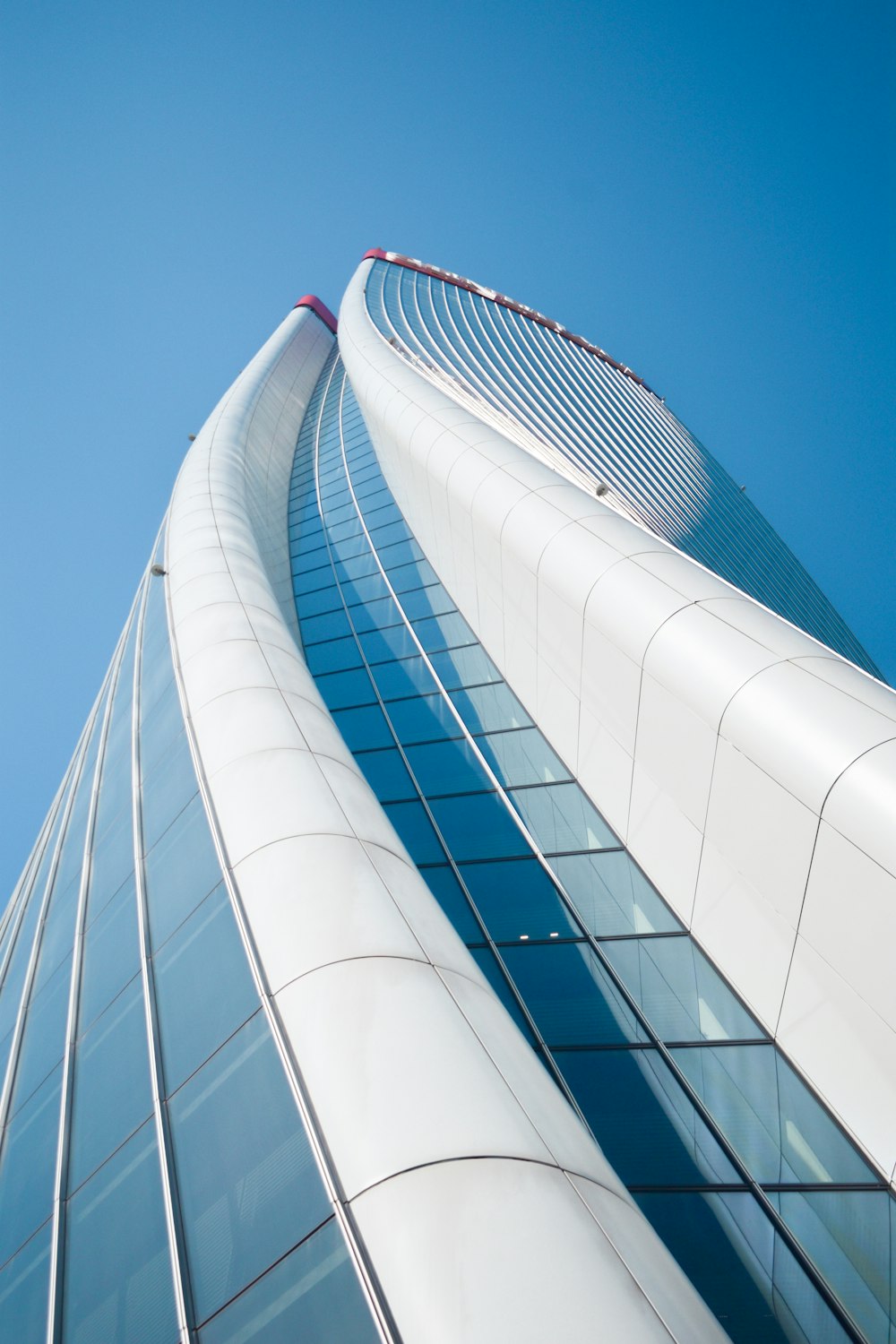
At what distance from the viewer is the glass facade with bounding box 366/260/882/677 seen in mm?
32156

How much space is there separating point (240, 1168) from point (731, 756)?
495 centimetres

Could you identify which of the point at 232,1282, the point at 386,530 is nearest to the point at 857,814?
the point at 232,1282

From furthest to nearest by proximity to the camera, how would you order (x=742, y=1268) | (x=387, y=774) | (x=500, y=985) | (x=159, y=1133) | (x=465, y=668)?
(x=465, y=668)
(x=387, y=774)
(x=500, y=985)
(x=742, y=1268)
(x=159, y=1133)

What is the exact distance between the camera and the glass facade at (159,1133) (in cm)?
404

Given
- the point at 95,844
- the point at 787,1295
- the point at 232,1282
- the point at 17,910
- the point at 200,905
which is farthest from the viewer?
the point at 17,910

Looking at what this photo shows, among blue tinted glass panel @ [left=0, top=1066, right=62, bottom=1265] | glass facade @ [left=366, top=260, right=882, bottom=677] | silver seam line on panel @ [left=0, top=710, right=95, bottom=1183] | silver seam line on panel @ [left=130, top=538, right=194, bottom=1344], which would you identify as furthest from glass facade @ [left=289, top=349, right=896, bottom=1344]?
glass facade @ [left=366, top=260, right=882, bottom=677]

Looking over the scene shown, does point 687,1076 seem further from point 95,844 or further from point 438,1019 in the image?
point 95,844

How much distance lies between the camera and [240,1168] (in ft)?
15.1

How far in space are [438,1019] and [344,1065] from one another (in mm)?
673

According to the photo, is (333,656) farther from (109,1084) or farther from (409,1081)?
(409,1081)

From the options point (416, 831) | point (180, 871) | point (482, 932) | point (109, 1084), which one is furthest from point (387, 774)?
point (109, 1084)

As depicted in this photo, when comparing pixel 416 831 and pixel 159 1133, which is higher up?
pixel 416 831

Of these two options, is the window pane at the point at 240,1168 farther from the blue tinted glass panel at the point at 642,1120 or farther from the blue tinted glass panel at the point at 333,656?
the blue tinted glass panel at the point at 333,656

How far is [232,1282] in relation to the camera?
407cm
